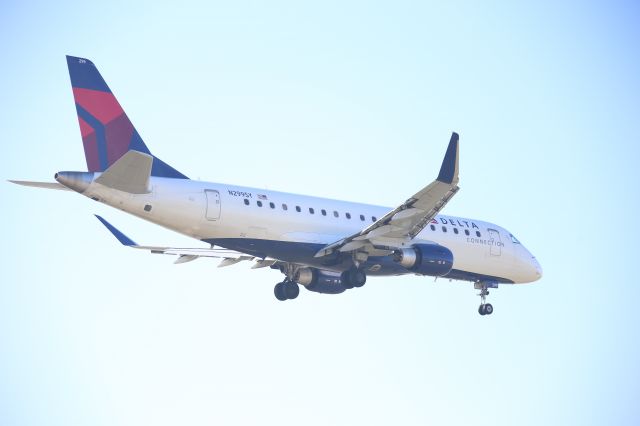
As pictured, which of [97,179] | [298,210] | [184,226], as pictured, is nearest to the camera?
[97,179]

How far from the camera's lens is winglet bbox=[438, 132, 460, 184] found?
35.5m

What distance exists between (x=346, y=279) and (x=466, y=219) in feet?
25.7

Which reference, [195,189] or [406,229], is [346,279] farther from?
[195,189]

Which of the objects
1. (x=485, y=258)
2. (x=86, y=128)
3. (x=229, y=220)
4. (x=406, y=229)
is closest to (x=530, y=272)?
(x=485, y=258)

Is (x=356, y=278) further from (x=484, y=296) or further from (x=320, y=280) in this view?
(x=484, y=296)

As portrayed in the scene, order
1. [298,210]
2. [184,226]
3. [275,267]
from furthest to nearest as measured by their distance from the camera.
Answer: [275,267] → [298,210] → [184,226]

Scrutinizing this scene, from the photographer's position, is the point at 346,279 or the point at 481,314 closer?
the point at 346,279

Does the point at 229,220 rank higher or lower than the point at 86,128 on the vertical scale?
lower

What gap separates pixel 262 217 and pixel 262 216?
0.03 metres

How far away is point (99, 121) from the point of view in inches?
1478

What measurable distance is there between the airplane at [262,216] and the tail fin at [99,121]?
33 millimetres

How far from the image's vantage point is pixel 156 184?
36531mm

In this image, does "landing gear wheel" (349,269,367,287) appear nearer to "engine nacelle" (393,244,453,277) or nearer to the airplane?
the airplane

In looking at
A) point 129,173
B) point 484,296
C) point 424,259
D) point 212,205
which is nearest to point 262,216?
point 212,205
